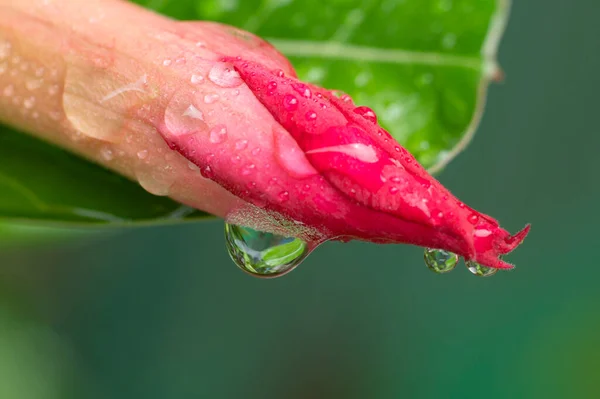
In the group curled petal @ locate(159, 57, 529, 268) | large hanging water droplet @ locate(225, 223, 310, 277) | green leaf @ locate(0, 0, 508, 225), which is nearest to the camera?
curled petal @ locate(159, 57, 529, 268)

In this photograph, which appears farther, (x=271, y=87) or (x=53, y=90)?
(x=53, y=90)

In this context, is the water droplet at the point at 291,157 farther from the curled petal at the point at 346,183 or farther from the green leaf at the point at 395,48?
the green leaf at the point at 395,48

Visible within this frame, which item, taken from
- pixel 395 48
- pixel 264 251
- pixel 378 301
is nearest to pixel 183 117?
pixel 264 251

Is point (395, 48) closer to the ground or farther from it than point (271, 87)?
farther from it

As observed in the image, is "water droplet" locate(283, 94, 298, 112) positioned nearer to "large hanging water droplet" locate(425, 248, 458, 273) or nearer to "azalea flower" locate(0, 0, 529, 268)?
"azalea flower" locate(0, 0, 529, 268)

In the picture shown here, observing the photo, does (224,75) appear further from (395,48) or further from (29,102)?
(395,48)

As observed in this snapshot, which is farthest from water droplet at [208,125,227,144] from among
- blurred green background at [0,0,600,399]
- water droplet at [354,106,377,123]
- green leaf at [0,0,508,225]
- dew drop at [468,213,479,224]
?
blurred green background at [0,0,600,399]

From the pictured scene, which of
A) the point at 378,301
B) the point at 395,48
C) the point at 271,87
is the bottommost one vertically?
the point at 271,87

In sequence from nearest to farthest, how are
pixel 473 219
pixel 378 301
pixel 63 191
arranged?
pixel 473 219
pixel 63 191
pixel 378 301
